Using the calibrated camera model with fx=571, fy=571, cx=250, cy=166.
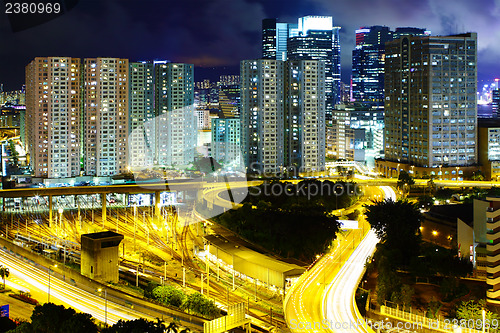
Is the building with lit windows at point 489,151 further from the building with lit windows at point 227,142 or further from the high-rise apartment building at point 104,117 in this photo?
the high-rise apartment building at point 104,117

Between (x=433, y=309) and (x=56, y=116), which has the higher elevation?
(x=56, y=116)

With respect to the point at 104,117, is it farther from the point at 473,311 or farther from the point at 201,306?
the point at 473,311

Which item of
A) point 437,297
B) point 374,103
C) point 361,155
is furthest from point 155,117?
point 437,297

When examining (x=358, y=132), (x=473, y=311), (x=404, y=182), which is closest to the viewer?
(x=473, y=311)

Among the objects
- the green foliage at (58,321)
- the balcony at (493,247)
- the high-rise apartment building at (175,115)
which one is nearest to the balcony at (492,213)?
the balcony at (493,247)

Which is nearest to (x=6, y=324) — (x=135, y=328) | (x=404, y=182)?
(x=135, y=328)

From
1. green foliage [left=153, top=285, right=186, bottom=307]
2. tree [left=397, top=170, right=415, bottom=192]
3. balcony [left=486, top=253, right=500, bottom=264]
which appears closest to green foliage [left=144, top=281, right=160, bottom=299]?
green foliage [left=153, top=285, right=186, bottom=307]

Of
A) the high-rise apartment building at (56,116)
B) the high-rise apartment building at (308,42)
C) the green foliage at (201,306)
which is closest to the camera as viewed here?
the green foliage at (201,306)

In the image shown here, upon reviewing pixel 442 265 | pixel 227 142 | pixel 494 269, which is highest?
pixel 227 142

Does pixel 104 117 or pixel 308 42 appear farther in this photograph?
pixel 308 42
